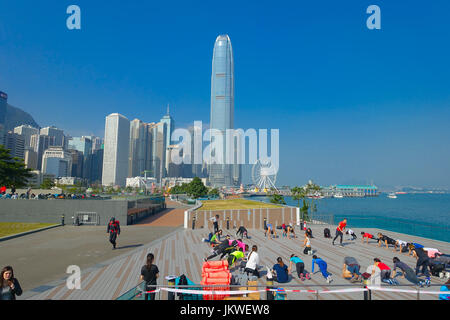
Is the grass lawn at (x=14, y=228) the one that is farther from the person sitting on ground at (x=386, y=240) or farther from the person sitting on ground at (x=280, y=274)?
the person sitting on ground at (x=386, y=240)

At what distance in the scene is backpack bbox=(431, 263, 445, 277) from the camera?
30.5 feet

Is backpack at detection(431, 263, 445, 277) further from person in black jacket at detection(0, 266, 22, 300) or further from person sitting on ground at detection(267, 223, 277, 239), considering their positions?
person in black jacket at detection(0, 266, 22, 300)

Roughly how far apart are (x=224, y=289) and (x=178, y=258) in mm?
6479

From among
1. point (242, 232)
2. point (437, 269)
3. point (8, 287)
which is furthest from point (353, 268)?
point (8, 287)

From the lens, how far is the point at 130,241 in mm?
17781

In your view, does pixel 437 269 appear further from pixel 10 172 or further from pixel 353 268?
pixel 10 172

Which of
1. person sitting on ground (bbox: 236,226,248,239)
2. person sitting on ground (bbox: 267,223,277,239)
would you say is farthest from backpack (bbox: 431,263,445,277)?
person sitting on ground (bbox: 236,226,248,239)

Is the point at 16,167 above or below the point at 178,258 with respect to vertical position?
above

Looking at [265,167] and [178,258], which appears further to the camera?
[265,167]

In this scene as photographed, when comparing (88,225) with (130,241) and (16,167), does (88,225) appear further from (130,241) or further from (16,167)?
(16,167)

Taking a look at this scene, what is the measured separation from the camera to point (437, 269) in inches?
368
